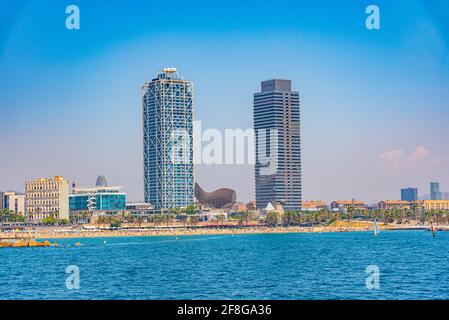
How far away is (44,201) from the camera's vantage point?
16588 centimetres

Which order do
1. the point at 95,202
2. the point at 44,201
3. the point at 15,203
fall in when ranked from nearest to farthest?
the point at 44,201 → the point at 95,202 → the point at 15,203

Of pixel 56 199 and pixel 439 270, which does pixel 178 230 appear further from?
pixel 439 270

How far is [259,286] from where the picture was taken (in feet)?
109

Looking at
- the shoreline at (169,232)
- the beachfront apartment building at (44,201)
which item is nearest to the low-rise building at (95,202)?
the beachfront apartment building at (44,201)

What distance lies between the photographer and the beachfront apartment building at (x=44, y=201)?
161000mm

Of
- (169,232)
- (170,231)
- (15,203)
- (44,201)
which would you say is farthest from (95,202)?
(169,232)

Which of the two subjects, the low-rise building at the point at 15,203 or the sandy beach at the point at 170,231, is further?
the low-rise building at the point at 15,203

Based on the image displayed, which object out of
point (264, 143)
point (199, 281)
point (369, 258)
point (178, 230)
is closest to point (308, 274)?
point (199, 281)

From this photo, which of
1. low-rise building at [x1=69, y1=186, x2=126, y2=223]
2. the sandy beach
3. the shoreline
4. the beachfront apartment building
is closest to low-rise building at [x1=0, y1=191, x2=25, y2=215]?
low-rise building at [x1=69, y1=186, x2=126, y2=223]

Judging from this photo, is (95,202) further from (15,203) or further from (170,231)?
(170,231)

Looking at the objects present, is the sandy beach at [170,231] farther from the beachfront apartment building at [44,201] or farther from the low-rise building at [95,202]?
the low-rise building at [95,202]

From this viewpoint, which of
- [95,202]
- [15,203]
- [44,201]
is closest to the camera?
[44,201]
